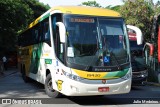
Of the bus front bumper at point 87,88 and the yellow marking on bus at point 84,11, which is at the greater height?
the yellow marking on bus at point 84,11

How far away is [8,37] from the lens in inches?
1400

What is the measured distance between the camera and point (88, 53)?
11.4 metres

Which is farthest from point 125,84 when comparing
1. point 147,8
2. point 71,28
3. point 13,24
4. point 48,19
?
point 13,24

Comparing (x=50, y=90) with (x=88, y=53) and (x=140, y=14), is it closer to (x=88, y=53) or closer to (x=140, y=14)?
(x=88, y=53)

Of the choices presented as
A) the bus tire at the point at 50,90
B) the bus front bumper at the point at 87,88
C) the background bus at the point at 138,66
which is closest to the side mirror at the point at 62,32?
the bus front bumper at the point at 87,88

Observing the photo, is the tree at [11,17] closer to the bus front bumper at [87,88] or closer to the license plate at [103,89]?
the bus front bumper at [87,88]

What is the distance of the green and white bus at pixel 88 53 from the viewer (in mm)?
11148

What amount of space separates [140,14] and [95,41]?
1529 cm

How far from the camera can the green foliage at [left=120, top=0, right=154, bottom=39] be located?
2600cm

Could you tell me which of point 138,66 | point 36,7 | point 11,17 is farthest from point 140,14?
point 36,7

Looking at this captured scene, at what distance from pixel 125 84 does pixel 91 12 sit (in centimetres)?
271

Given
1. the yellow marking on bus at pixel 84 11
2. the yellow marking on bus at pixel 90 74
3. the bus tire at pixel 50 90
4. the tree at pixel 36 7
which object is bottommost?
the bus tire at pixel 50 90

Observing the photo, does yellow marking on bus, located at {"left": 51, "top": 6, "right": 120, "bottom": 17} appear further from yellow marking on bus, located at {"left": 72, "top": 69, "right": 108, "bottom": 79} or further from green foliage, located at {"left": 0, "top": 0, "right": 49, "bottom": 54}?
green foliage, located at {"left": 0, "top": 0, "right": 49, "bottom": 54}

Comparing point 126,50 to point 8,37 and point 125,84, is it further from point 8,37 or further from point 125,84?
point 8,37
